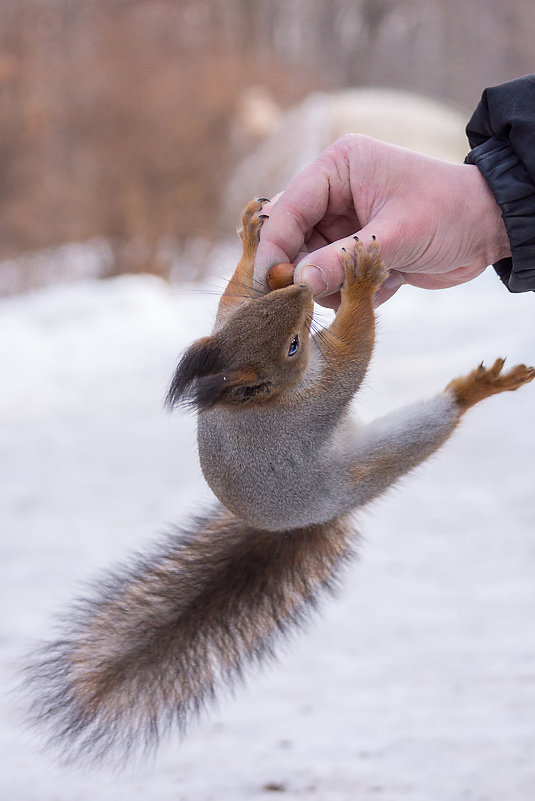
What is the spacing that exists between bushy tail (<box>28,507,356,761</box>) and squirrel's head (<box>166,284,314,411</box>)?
0.28 meters

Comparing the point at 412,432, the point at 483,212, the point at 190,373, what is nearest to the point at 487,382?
the point at 412,432

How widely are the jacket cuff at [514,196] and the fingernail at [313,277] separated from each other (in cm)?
32

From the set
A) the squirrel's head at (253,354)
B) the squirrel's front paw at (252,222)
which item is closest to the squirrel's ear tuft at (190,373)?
the squirrel's head at (253,354)

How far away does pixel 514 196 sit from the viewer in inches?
53.7

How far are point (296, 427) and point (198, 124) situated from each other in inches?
232

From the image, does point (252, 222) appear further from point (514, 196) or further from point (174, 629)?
point (174, 629)

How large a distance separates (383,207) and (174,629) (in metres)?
0.72

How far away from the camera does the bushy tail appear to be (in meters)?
1.35

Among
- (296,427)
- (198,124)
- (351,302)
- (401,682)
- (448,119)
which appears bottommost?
(401,682)

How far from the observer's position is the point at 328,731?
5.82ft

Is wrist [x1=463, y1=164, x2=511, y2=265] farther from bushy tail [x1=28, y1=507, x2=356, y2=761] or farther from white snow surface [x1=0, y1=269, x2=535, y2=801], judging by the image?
bushy tail [x1=28, y1=507, x2=356, y2=761]

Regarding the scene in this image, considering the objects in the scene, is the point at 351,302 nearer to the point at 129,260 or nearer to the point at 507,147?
the point at 507,147

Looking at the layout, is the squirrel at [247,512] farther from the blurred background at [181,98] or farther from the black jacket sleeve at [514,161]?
the blurred background at [181,98]

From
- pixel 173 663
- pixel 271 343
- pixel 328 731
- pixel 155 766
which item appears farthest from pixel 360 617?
pixel 271 343
